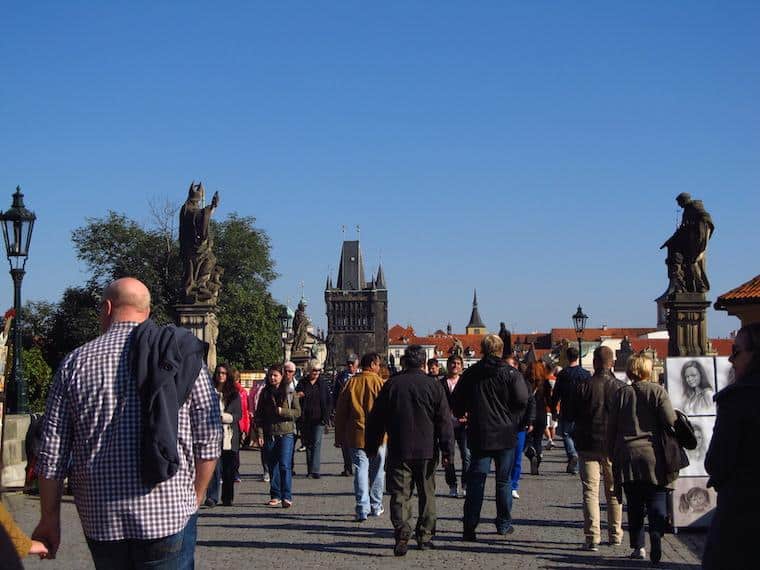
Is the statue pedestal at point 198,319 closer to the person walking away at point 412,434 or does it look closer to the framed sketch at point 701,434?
the person walking away at point 412,434

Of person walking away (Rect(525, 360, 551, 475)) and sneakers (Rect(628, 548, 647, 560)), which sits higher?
person walking away (Rect(525, 360, 551, 475))

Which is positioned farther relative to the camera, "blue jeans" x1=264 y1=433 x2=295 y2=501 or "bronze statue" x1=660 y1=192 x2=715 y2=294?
"bronze statue" x1=660 y1=192 x2=715 y2=294

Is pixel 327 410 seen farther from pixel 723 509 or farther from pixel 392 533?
pixel 723 509

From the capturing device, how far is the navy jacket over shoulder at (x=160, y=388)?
15.1 ft

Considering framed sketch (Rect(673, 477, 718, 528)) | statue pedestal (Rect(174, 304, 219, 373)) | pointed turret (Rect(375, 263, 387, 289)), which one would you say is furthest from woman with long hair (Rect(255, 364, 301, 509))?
pointed turret (Rect(375, 263, 387, 289))

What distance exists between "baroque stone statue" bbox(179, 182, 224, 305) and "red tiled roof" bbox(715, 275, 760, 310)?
11342 millimetres

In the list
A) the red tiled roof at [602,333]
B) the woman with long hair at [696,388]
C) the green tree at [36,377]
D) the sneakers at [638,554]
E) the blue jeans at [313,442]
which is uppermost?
the red tiled roof at [602,333]

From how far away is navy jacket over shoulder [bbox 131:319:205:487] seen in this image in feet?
15.1

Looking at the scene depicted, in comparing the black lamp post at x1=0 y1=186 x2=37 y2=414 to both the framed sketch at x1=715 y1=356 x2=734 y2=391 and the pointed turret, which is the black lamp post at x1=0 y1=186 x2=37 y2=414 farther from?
the pointed turret

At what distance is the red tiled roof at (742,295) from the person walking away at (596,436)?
14.9 metres

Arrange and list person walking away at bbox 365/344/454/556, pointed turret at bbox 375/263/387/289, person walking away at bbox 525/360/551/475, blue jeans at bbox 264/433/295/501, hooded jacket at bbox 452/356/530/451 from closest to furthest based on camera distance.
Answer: person walking away at bbox 365/344/454/556 < hooded jacket at bbox 452/356/530/451 < blue jeans at bbox 264/433/295/501 < person walking away at bbox 525/360/551/475 < pointed turret at bbox 375/263/387/289

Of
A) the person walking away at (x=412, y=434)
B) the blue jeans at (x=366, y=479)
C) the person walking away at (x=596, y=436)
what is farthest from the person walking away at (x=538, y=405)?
the person walking away at (x=412, y=434)

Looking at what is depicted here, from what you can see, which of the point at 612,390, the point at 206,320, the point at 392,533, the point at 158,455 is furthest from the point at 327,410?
the point at 158,455

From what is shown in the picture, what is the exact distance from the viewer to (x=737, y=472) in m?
4.77
